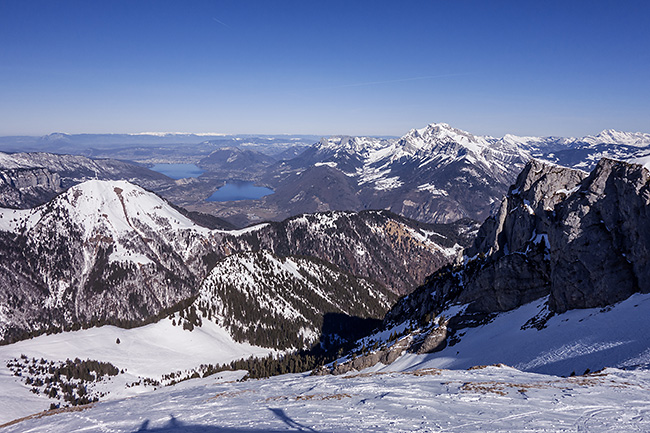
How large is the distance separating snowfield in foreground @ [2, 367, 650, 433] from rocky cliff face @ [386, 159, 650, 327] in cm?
2400

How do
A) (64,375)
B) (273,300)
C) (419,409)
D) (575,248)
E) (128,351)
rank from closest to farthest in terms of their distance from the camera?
(419,409) → (575,248) → (64,375) → (128,351) → (273,300)

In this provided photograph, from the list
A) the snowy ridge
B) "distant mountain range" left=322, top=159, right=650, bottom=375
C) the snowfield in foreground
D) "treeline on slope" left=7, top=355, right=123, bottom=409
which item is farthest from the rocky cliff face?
the snowy ridge

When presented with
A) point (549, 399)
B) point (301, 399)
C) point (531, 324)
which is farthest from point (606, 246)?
point (301, 399)

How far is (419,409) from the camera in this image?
75.0 ft

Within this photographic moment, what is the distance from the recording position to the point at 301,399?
99.3 feet

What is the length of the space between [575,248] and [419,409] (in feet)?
147

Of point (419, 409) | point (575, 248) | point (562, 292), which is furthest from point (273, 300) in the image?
point (419, 409)

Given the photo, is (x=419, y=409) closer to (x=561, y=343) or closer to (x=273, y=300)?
(x=561, y=343)

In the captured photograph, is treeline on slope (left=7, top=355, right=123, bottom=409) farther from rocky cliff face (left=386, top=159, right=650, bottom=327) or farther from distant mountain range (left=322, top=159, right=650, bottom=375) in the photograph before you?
rocky cliff face (left=386, top=159, right=650, bottom=327)

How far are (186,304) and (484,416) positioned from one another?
137894 mm

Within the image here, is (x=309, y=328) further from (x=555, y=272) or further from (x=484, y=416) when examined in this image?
(x=484, y=416)

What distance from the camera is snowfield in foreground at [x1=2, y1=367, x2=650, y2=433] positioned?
778 inches

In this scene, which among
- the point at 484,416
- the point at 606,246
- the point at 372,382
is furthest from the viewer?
the point at 606,246

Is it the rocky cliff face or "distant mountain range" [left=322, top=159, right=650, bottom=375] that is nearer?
"distant mountain range" [left=322, top=159, right=650, bottom=375]
